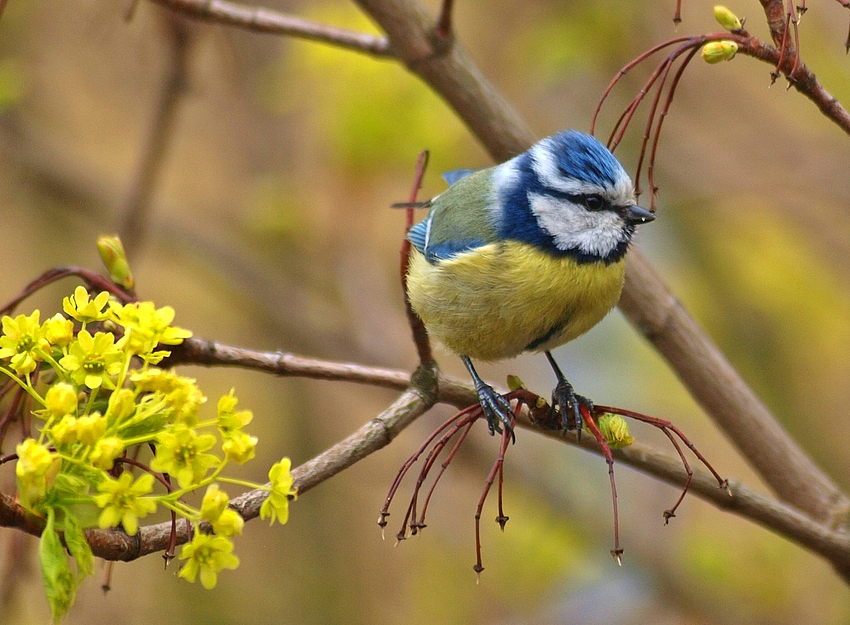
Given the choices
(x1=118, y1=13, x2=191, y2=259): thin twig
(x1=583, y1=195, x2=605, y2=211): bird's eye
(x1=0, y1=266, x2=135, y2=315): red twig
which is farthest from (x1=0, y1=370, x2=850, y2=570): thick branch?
(x1=118, y1=13, x2=191, y2=259): thin twig

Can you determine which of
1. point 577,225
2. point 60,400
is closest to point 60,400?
point 60,400

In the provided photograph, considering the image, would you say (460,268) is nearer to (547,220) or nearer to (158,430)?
(547,220)

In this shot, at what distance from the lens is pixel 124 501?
131 centimetres

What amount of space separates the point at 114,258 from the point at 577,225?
4.06ft

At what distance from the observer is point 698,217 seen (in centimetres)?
458

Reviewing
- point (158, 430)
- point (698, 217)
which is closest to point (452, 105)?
point (158, 430)

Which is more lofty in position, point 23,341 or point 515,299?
point 23,341

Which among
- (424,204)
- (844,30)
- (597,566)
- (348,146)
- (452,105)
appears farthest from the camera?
(597,566)

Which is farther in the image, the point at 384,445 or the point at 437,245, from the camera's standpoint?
the point at 437,245

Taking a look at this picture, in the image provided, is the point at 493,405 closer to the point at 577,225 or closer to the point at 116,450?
the point at 577,225

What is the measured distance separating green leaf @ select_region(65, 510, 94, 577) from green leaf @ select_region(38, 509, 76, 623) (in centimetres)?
2

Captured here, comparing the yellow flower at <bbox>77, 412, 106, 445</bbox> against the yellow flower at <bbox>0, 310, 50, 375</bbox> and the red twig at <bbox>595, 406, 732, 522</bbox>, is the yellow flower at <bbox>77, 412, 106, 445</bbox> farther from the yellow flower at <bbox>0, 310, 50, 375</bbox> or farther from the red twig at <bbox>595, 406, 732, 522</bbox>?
the red twig at <bbox>595, 406, 732, 522</bbox>

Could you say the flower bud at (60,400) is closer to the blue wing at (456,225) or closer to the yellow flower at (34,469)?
the yellow flower at (34,469)

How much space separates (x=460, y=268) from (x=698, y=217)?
97.3 inches
